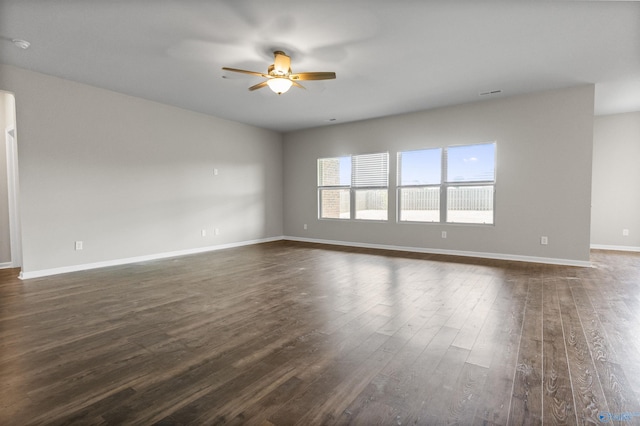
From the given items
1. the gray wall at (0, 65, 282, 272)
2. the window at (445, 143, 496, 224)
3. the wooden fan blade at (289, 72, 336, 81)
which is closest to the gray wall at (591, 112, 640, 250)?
the window at (445, 143, 496, 224)

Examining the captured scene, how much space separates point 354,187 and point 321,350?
5.15 m

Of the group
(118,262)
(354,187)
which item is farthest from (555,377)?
(118,262)

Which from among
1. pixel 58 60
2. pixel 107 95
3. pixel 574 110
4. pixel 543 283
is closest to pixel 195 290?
pixel 58 60

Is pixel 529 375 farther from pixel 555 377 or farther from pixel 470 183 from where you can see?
pixel 470 183

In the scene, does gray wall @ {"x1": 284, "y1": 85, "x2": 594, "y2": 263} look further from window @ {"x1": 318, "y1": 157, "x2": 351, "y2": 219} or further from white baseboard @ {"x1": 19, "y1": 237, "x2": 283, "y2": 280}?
white baseboard @ {"x1": 19, "y1": 237, "x2": 283, "y2": 280}

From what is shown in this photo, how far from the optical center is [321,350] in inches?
80.2

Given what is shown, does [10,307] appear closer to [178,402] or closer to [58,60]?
[178,402]

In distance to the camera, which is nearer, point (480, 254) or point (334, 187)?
point (480, 254)

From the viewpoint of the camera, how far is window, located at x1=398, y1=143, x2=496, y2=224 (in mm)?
5359

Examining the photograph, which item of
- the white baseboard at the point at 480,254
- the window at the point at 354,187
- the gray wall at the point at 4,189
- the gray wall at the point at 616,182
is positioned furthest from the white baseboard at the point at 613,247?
the gray wall at the point at 4,189

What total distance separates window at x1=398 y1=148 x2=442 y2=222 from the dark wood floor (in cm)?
228

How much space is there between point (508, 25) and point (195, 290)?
13.9ft

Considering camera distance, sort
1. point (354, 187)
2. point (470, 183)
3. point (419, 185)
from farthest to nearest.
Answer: point (354, 187)
point (419, 185)
point (470, 183)

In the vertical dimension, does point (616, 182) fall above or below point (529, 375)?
above
